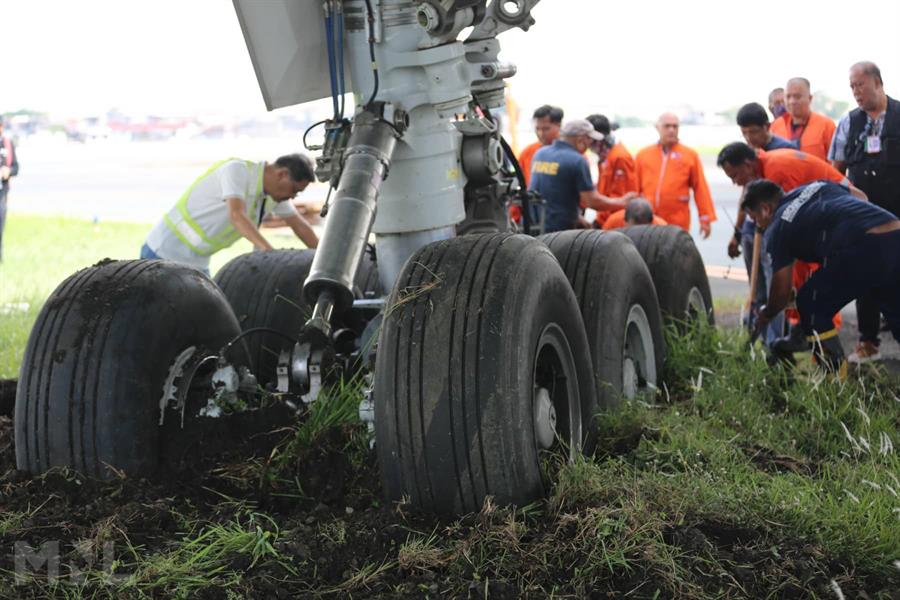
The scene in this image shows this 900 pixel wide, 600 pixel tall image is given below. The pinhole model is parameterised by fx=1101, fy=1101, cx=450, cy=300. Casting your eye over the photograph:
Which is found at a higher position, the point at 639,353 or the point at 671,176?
the point at 671,176

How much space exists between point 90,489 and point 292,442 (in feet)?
2.12

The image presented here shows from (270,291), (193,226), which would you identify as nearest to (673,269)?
(270,291)

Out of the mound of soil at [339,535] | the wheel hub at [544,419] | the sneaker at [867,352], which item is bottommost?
the sneaker at [867,352]

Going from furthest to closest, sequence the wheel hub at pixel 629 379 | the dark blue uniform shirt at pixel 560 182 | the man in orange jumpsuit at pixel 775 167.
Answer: the dark blue uniform shirt at pixel 560 182 → the man in orange jumpsuit at pixel 775 167 → the wheel hub at pixel 629 379

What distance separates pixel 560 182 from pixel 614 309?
408cm

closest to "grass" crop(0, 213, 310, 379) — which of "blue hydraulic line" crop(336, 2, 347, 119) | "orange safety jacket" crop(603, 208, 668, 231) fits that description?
"blue hydraulic line" crop(336, 2, 347, 119)

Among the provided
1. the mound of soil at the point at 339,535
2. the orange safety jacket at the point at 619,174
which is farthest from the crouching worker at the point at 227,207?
the orange safety jacket at the point at 619,174

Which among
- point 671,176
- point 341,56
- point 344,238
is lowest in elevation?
point 671,176

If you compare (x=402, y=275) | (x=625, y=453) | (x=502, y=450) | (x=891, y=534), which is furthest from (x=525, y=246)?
(x=891, y=534)

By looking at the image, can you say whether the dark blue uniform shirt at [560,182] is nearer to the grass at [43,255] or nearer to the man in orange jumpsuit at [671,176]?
the man in orange jumpsuit at [671,176]

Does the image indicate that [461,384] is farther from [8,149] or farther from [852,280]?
[8,149]

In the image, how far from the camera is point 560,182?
27.8 ft

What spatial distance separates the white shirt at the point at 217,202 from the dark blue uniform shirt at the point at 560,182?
8.28ft

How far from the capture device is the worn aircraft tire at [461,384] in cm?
310
